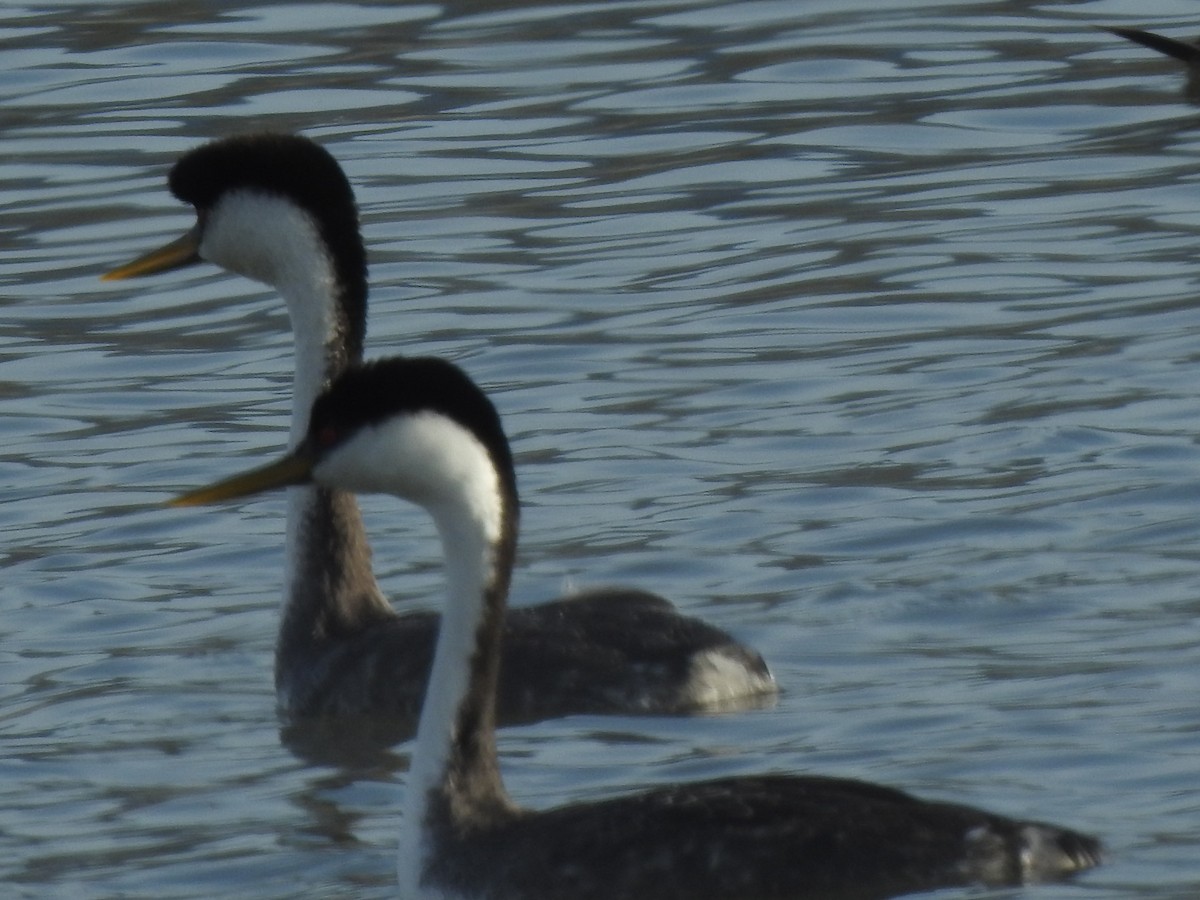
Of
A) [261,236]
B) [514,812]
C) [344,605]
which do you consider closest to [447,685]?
[514,812]

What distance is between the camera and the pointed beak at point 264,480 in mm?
8359

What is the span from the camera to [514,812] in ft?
26.8

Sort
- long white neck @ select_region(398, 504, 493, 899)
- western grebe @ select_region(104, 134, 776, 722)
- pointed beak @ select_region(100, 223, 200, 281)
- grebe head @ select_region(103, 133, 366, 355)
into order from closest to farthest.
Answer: long white neck @ select_region(398, 504, 493, 899)
western grebe @ select_region(104, 134, 776, 722)
grebe head @ select_region(103, 133, 366, 355)
pointed beak @ select_region(100, 223, 200, 281)

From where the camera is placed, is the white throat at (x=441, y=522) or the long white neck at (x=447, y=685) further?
the long white neck at (x=447, y=685)

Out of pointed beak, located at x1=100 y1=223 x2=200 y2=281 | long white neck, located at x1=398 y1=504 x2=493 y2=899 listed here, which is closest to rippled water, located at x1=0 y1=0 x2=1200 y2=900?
long white neck, located at x1=398 y1=504 x2=493 y2=899

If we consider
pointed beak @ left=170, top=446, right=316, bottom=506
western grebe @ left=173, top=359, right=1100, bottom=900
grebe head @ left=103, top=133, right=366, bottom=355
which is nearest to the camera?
western grebe @ left=173, top=359, right=1100, bottom=900

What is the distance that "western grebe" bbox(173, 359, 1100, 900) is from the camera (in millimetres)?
7797

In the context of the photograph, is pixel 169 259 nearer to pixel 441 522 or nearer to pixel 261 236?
pixel 261 236

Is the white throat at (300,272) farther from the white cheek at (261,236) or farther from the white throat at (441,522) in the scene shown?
the white throat at (441,522)

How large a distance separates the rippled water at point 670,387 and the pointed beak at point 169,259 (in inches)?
41.5

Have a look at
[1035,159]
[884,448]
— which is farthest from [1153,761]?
[1035,159]

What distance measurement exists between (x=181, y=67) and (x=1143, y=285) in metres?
6.80

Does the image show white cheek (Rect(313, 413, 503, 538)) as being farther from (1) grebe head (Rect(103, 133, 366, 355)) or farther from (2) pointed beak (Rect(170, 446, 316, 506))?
(1) grebe head (Rect(103, 133, 366, 355))

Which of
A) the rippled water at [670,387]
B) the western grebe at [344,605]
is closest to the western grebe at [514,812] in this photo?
the rippled water at [670,387]
